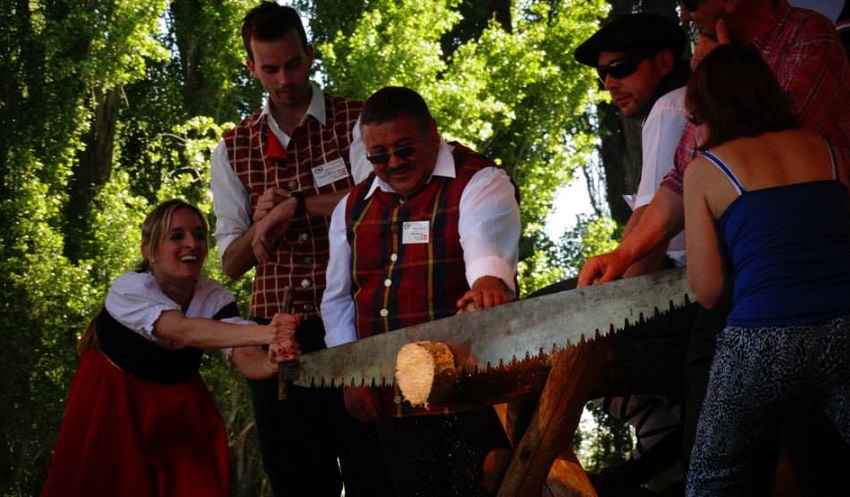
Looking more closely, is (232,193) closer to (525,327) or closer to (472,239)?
(472,239)

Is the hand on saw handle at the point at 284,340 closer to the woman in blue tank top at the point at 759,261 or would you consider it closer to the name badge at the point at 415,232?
the name badge at the point at 415,232

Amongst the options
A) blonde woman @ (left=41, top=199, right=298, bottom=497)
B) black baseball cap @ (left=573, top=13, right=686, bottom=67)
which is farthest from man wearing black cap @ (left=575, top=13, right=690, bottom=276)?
blonde woman @ (left=41, top=199, right=298, bottom=497)

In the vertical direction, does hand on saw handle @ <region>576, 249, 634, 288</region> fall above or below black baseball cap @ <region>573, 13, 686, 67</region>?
below

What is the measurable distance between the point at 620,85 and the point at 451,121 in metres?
13.7

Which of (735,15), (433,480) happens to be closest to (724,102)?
(735,15)

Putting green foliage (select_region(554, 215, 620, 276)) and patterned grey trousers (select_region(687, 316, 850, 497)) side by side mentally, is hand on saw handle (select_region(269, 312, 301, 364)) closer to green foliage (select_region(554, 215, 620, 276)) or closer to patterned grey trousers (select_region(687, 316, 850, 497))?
patterned grey trousers (select_region(687, 316, 850, 497))

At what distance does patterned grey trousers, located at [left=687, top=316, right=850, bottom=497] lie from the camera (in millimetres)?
2990

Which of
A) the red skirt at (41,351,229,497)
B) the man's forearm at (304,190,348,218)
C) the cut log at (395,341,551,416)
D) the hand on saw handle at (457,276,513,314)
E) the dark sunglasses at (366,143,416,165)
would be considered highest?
the dark sunglasses at (366,143,416,165)

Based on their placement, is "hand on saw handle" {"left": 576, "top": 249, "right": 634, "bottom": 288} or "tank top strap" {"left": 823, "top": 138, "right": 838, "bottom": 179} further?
"hand on saw handle" {"left": 576, "top": 249, "right": 634, "bottom": 288}

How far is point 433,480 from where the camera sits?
4.21 metres

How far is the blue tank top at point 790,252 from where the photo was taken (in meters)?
2.99

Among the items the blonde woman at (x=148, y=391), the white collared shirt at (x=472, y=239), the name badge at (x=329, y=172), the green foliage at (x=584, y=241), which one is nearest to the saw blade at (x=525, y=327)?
the white collared shirt at (x=472, y=239)

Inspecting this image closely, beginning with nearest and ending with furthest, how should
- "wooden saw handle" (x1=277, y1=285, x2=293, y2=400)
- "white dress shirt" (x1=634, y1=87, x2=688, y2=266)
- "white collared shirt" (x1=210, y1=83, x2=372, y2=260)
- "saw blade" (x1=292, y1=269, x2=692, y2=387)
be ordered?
"saw blade" (x1=292, y1=269, x2=692, y2=387) → "white dress shirt" (x1=634, y1=87, x2=688, y2=266) → "wooden saw handle" (x1=277, y1=285, x2=293, y2=400) → "white collared shirt" (x1=210, y1=83, x2=372, y2=260)

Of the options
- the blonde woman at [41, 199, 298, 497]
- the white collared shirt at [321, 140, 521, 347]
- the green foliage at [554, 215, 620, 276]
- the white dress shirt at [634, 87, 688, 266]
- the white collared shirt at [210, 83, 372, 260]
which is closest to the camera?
the white dress shirt at [634, 87, 688, 266]
